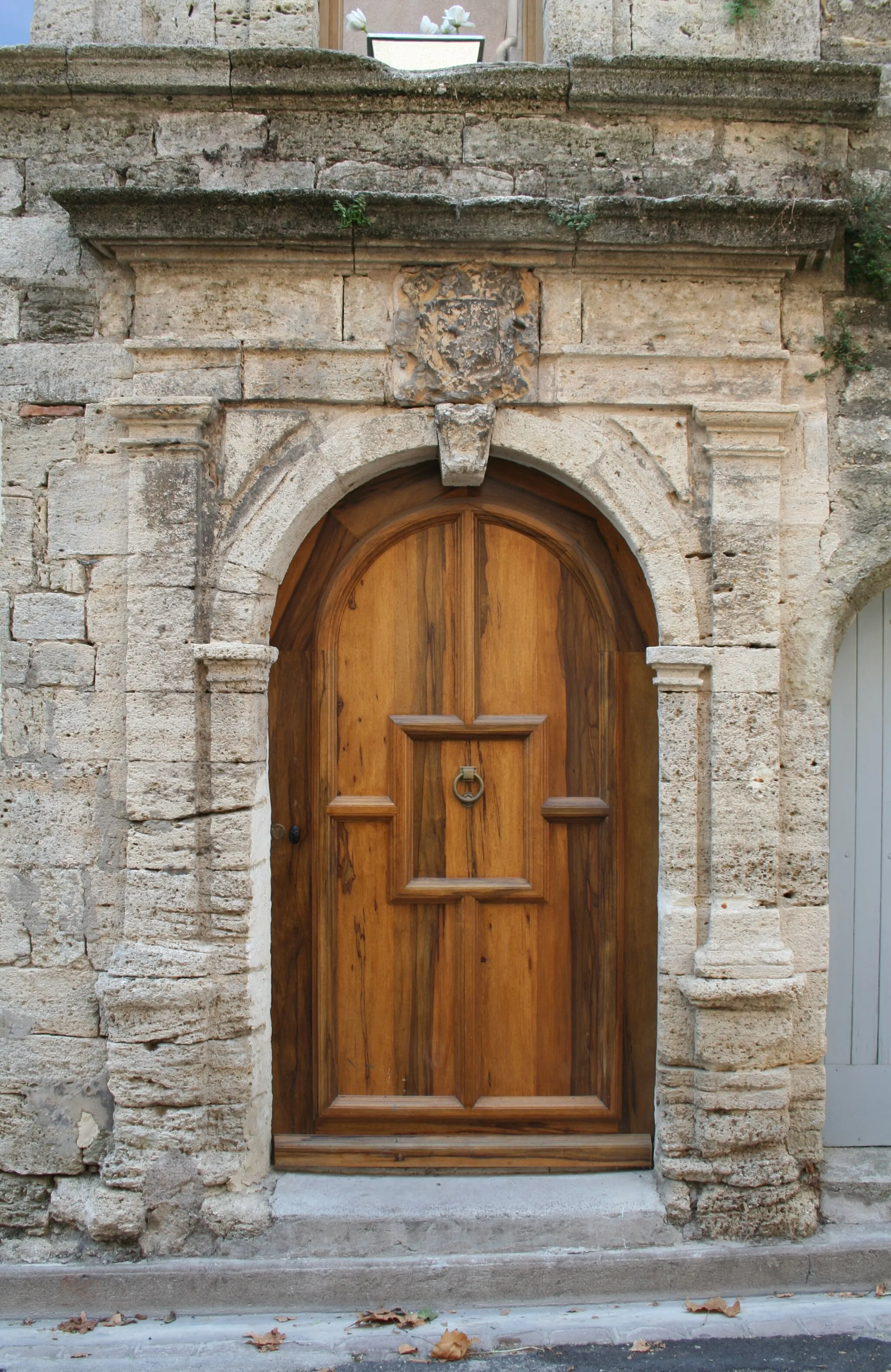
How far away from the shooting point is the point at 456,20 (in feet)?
10.2

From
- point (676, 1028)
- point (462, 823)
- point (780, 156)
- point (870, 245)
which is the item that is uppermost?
point (780, 156)

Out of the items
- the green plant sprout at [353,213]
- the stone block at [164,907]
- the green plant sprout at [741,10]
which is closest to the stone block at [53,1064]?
the stone block at [164,907]

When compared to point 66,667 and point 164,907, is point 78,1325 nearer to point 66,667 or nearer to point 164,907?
point 164,907

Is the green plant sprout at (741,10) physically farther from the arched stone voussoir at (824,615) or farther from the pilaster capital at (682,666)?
the pilaster capital at (682,666)

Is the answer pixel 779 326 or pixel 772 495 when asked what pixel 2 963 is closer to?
pixel 772 495

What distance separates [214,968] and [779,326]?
2.74m

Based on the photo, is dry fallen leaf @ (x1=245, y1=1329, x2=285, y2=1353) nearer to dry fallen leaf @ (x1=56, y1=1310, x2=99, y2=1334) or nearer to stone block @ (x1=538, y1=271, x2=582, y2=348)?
dry fallen leaf @ (x1=56, y1=1310, x2=99, y2=1334)

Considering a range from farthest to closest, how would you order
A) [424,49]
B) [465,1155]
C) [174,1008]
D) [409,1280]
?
[424,49]
[465,1155]
[174,1008]
[409,1280]

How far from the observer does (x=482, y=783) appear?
118 inches

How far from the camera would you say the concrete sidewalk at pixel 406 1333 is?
242cm

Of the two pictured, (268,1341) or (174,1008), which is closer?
(268,1341)

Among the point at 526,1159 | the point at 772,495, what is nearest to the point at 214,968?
the point at 526,1159

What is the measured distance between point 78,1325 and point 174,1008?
913 millimetres

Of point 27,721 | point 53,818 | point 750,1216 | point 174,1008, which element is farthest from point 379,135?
point 750,1216
